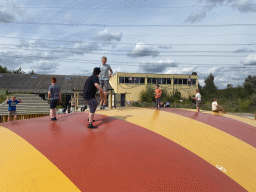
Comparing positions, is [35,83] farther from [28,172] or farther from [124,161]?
[124,161]

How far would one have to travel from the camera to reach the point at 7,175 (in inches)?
91.7

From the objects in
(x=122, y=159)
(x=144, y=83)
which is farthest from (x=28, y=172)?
(x=144, y=83)

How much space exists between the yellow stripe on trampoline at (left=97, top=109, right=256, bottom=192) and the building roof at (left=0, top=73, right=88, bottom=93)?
31746mm

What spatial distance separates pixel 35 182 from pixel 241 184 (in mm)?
2961

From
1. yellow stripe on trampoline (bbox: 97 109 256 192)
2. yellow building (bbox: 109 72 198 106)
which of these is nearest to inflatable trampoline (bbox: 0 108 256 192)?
yellow stripe on trampoline (bbox: 97 109 256 192)

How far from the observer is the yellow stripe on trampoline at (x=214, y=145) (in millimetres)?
2793

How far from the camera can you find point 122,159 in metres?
2.69

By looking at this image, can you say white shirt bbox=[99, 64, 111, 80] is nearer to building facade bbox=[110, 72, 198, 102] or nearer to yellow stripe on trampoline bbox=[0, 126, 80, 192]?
yellow stripe on trampoline bbox=[0, 126, 80, 192]

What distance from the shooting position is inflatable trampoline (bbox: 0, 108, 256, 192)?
224cm

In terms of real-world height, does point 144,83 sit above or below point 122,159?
above

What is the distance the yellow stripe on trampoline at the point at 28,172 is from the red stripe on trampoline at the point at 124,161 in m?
0.10

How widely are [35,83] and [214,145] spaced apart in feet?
128

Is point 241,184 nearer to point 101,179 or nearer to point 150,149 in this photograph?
point 150,149

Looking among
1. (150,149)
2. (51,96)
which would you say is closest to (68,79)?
(51,96)
